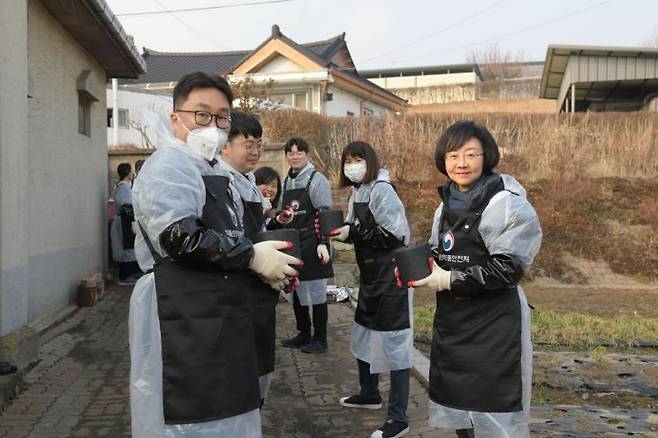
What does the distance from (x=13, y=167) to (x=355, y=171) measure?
2866mm

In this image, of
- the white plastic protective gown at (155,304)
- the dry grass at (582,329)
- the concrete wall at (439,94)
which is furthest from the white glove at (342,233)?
the concrete wall at (439,94)

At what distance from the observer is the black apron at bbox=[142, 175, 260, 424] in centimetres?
231

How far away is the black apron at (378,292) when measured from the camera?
4418mm

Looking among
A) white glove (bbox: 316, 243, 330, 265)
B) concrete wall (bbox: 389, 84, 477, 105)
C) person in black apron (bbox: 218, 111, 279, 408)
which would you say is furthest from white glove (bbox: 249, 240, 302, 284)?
concrete wall (bbox: 389, 84, 477, 105)

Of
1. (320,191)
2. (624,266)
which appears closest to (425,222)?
(624,266)

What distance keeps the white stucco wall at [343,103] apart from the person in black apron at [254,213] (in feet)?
66.4

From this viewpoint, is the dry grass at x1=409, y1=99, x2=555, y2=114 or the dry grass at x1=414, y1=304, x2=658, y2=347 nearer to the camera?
the dry grass at x1=414, y1=304, x2=658, y2=347

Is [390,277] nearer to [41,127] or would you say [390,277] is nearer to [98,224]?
[41,127]

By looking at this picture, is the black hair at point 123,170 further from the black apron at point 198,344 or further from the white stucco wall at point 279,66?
the white stucco wall at point 279,66

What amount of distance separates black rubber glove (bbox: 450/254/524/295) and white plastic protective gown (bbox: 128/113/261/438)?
1132mm

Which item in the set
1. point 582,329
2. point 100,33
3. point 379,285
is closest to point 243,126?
point 379,285

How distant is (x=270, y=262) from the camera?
7.89 ft

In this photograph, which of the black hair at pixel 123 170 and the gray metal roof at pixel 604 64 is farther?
the gray metal roof at pixel 604 64

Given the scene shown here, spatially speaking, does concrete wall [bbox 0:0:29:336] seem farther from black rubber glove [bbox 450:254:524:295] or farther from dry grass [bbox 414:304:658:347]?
dry grass [bbox 414:304:658:347]
